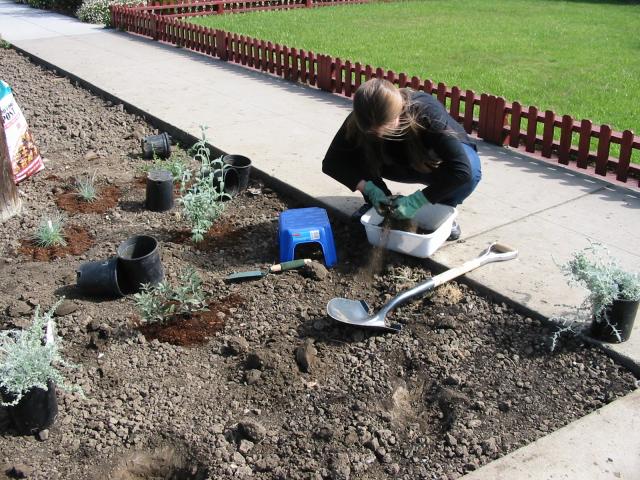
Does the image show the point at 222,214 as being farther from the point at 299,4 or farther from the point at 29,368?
the point at 299,4

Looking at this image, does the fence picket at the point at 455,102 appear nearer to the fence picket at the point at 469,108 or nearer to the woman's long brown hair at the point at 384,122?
the fence picket at the point at 469,108

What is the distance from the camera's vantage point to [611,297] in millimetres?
3406

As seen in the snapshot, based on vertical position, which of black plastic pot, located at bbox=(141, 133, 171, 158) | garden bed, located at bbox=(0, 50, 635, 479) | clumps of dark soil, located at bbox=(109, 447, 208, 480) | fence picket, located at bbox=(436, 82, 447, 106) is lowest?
clumps of dark soil, located at bbox=(109, 447, 208, 480)

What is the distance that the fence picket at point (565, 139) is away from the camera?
589 centimetres

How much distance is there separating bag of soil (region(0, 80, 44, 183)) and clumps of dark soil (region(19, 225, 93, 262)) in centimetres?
112

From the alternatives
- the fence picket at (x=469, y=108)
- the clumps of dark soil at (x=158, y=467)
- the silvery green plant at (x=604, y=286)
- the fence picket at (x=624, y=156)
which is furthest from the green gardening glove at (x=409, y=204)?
the fence picket at (x=469, y=108)

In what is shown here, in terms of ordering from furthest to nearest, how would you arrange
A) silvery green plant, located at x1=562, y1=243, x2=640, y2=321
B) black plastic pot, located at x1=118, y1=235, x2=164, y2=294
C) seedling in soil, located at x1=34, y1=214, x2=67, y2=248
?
seedling in soil, located at x1=34, y1=214, x2=67, y2=248
black plastic pot, located at x1=118, y1=235, x2=164, y2=294
silvery green plant, located at x1=562, y1=243, x2=640, y2=321

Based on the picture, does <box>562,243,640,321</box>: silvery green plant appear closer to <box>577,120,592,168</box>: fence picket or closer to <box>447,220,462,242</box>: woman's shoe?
<box>447,220,462,242</box>: woman's shoe

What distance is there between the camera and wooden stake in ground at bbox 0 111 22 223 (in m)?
5.14

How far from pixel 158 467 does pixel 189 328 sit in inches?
38.0

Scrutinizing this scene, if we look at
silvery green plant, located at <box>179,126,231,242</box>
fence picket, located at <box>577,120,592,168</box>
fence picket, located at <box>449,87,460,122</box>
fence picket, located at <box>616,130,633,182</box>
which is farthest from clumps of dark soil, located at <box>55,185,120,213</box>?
fence picket, located at <box>616,130,633,182</box>

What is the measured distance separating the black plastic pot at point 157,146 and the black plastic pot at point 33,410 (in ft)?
11.2

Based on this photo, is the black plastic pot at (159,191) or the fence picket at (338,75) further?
the fence picket at (338,75)

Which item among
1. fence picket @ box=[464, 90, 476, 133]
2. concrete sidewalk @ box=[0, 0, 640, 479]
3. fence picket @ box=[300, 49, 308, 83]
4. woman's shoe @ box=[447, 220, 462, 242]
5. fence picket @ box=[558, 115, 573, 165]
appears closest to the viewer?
concrete sidewalk @ box=[0, 0, 640, 479]
